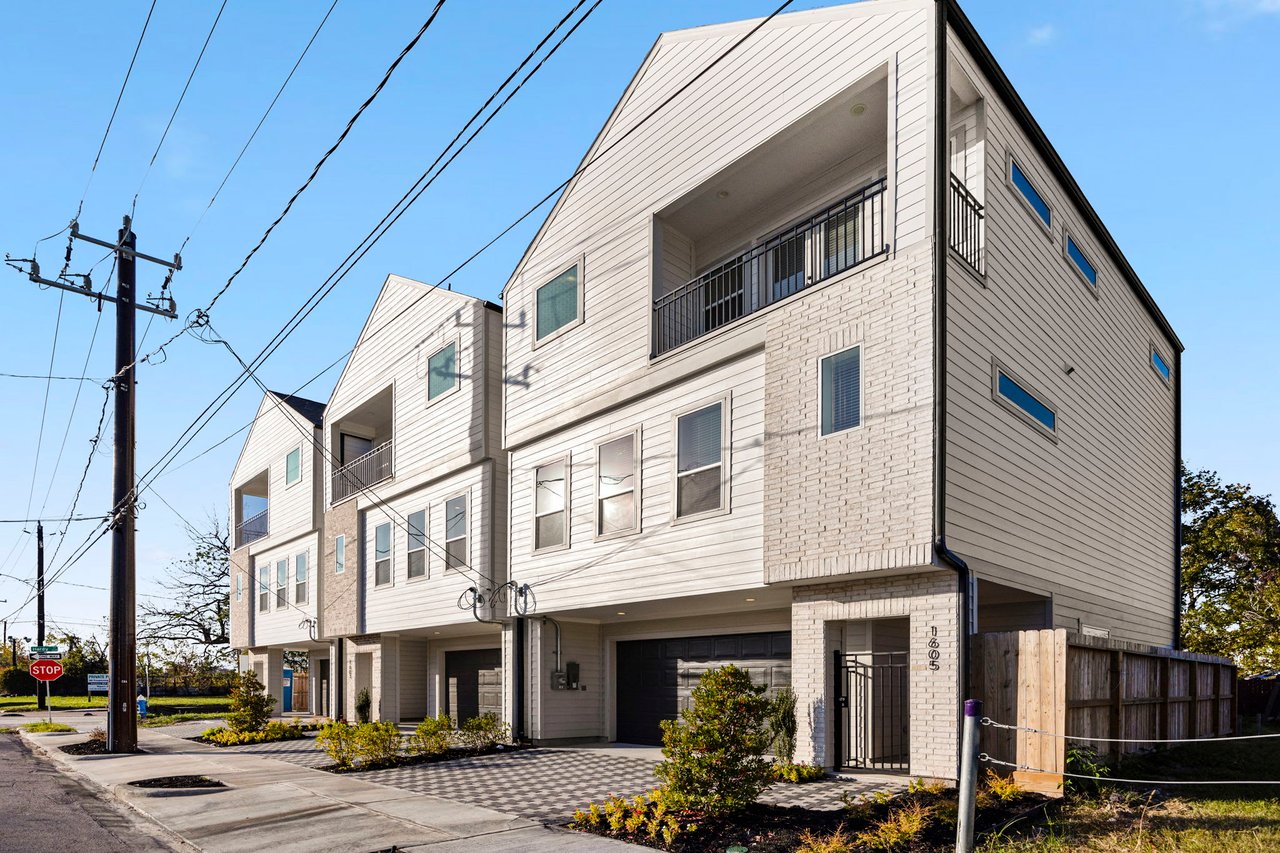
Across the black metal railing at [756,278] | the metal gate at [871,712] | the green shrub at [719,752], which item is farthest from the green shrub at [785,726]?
the black metal railing at [756,278]

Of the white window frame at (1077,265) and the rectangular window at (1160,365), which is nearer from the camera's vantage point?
the white window frame at (1077,265)

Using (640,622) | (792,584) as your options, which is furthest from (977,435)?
(640,622)

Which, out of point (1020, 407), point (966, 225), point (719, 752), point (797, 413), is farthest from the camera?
point (1020, 407)

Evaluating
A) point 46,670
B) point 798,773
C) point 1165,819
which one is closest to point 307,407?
point 46,670

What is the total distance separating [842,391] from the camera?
12688 millimetres

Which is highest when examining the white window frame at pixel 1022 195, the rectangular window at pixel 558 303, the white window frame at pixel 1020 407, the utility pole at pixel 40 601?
the white window frame at pixel 1022 195

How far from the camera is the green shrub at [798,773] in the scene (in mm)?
12289

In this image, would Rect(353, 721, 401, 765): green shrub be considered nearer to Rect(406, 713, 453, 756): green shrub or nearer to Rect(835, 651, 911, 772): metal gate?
Rect(406, 713, 453, 756): green shrub

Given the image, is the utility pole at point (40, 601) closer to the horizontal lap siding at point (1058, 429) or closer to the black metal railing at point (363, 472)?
the black metal railing at point (363, 472)

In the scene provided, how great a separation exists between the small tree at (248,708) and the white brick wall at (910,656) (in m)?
14.2

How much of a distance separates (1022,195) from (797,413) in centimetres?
481

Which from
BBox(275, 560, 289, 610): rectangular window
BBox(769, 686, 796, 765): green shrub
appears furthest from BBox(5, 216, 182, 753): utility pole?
BBox(769, 686, 796, 765): green shrub

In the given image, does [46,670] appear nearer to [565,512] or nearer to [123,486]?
[123,486]

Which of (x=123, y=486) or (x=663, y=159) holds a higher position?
(x=663, y=159)
